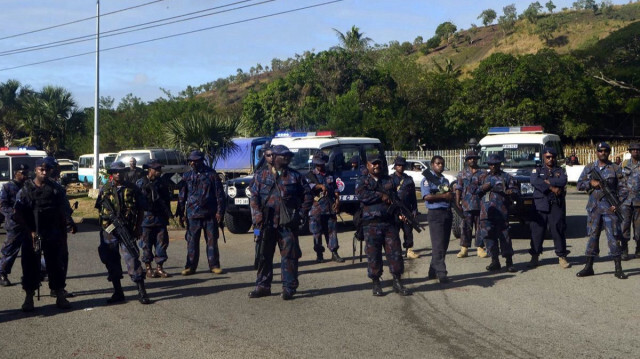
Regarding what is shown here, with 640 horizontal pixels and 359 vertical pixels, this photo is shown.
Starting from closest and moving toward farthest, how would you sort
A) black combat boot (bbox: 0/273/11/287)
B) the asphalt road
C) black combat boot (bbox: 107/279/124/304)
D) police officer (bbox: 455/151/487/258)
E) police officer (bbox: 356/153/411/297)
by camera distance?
the asphalt road, black combat boot (bbox: 107/279/124/304), police officer (bbox: 356/153/411/297), black combat boot (bbox: 0/273/11/287), police officer (bbox: 455/151/487/258)

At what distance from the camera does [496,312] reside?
788 cm

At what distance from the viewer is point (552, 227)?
34.7ft

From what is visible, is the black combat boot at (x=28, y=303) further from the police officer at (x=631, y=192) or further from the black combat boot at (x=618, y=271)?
the police officer at (x=631, y=192)

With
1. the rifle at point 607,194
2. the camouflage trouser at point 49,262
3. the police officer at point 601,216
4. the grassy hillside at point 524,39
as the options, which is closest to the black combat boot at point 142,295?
the camouflage trouser at point 49,262

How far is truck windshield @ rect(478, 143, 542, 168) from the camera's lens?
48.9 feet

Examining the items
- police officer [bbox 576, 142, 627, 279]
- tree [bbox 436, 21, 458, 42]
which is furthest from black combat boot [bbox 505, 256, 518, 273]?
tree [bbox 436, 21, 458, 42]

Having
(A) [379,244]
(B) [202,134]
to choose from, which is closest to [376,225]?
(A) [379,244]

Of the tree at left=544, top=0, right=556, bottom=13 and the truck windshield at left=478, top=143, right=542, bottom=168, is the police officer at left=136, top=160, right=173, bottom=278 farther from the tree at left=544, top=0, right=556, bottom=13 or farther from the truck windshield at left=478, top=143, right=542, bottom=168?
the tree at left=544, top=0, right=556, bottom=13

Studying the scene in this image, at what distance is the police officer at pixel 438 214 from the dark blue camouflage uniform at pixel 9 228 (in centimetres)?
537

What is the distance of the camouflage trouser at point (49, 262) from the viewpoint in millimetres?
8242

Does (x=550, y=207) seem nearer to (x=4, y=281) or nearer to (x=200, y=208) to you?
(x=200, y=208)

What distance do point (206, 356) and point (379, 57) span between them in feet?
228

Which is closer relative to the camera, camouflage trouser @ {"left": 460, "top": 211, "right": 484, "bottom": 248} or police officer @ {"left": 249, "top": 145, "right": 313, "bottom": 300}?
police officer @ {"left": 249, "top": 145, "right": 313, "bottom": 300}

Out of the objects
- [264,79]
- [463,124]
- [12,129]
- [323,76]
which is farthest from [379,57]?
[264,79]
